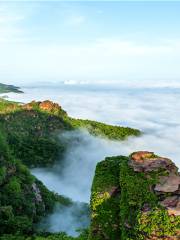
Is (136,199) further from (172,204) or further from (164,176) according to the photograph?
(164,176)

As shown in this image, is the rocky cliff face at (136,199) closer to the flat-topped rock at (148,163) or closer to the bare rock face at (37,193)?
the flat-topped rock at (148,163)

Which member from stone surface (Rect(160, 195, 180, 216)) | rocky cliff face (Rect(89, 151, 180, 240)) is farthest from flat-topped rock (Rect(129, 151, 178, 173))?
stone surface (Rect(160, 195, 180, 216))

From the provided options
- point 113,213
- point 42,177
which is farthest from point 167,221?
point 42,177

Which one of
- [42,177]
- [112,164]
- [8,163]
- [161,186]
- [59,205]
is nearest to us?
[161,186]

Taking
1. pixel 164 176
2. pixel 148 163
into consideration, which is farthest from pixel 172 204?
pixel 148 163

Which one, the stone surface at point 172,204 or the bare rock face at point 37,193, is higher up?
the stone surface at point 172,204

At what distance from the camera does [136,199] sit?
1262 inches

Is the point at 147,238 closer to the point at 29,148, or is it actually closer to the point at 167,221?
the point at 167,221

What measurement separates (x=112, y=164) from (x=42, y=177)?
479 ft

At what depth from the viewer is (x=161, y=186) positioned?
32.8 metres

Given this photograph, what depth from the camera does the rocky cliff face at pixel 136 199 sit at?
3028cm

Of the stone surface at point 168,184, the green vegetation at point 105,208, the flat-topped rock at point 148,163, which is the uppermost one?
the flat-topped rock at point 148,163

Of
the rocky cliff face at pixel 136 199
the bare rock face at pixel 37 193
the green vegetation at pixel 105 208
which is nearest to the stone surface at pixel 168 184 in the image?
the rocky cliff face at pixel 136 199

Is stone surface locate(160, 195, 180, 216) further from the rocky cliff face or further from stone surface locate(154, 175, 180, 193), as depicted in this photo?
stone surface locate(154, 175, 180, 193)
